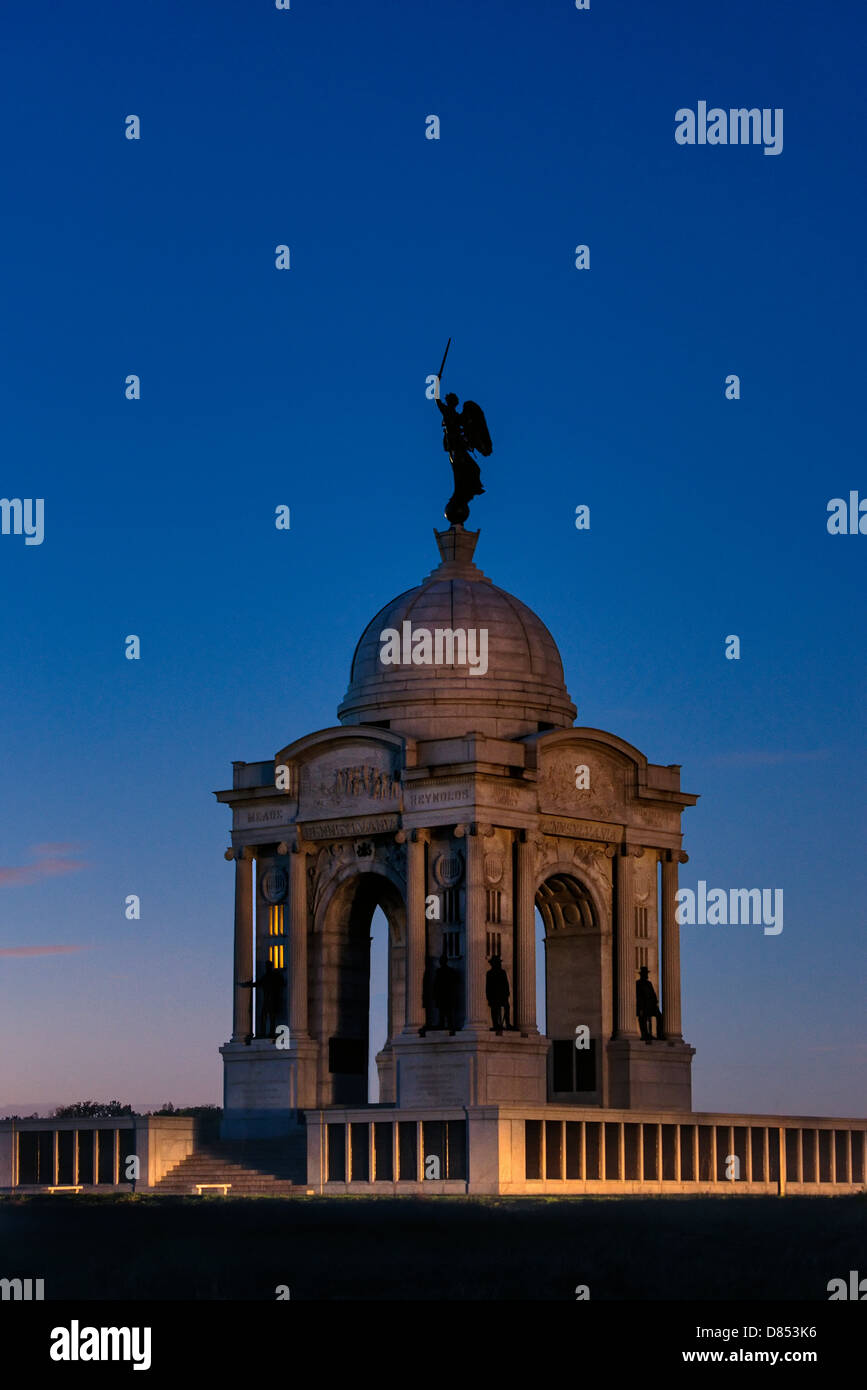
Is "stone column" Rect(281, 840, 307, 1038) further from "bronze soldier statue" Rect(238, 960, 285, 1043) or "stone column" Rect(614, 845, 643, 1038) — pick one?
"stone column" Rect(614, 845, 643, 1038)

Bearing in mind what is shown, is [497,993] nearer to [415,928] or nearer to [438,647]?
[415,928]

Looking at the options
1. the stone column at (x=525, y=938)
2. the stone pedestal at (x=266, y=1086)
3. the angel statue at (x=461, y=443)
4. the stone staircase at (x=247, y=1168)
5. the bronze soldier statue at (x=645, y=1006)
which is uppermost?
the angel statue at (x=461, y=443)

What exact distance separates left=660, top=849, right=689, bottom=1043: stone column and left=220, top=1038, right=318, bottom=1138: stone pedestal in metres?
11.2

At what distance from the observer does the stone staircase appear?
230 ft

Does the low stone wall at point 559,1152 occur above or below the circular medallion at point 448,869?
below

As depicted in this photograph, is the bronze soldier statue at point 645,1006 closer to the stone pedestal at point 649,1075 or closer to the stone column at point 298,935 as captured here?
the stone pedestal at point 649,1075

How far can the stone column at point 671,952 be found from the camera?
260ft

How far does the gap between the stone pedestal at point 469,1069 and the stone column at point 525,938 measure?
768mm

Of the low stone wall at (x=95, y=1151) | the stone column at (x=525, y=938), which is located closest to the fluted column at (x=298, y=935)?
the low stone wall at (x=95, y=1151)

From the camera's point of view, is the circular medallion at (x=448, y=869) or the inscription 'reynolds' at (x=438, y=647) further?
the inscription 'reynolds' at (x=438, y=647)

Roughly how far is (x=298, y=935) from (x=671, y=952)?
11.8 metres

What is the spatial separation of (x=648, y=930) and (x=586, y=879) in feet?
10.8
